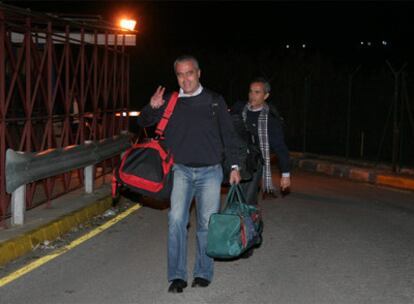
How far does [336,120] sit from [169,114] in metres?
18.3

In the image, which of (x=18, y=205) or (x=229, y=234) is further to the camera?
(x=18, y=205)

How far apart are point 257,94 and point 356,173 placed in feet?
29.9

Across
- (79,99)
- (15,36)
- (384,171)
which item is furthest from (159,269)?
(384,171)

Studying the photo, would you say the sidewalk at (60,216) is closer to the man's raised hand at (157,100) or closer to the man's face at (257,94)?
the man's raised hand at (157,100)

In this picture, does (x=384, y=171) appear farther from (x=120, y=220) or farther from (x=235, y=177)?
(x=235, y=177)

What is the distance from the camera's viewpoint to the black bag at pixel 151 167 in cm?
570

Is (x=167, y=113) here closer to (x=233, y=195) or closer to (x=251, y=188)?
(x=233, y=195)

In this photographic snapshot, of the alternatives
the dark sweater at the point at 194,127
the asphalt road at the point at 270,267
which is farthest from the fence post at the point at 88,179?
the dark sweater at the point at 194,127

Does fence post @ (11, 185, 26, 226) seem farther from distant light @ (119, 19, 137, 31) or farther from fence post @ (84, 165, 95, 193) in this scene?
distant light @ (119, 19, 137, 31)

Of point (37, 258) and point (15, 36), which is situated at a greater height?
point (15, 36)

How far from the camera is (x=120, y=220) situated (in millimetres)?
9602

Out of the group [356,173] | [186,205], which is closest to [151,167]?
[186,205]

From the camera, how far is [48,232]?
26.5ft

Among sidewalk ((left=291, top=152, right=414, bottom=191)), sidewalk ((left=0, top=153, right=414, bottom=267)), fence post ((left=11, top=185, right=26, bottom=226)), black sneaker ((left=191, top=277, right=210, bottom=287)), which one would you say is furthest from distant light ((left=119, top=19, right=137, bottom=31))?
black sneaker ((left=191, top=277, right=210, bottom=287))
